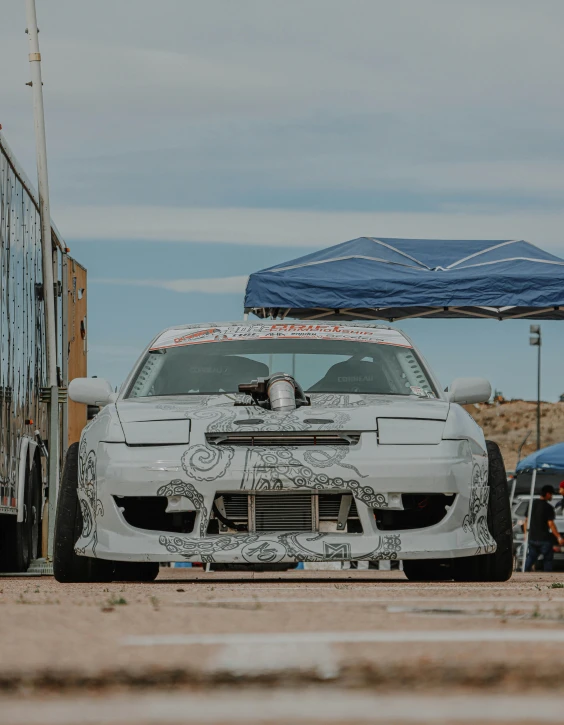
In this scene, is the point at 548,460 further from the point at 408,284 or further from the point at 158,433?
the point at 158,433

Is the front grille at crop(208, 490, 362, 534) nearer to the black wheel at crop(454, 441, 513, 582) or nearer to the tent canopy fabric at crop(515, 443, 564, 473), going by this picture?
the black wheel at crop(454, 441, 513, 582)

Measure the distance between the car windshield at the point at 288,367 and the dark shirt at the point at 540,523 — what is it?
42.0 feet

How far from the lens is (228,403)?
A: 6348 millimetres

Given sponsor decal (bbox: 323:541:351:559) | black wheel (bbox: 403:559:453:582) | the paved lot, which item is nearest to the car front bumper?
sponsor decal (bbox: 323:541:351:559)

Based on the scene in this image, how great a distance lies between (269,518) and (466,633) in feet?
10.8

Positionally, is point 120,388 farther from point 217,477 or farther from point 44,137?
point 44,137

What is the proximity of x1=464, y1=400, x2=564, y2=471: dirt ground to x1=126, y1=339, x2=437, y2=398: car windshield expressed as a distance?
75.9 meters

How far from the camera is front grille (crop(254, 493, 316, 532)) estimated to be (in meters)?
5.89

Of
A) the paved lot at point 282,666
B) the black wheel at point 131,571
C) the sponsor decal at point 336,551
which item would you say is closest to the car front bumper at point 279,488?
the sponsor decal at point 336,551

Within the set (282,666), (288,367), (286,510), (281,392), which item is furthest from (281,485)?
(282,666)

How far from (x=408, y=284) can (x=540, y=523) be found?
8.72 meters

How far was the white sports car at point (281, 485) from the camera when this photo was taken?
5832 millimetres

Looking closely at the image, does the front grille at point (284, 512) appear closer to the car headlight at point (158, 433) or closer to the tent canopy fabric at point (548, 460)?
the car headlight at point (158, 433)

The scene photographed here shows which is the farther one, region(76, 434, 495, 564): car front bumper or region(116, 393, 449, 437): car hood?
region(116, 393, 449, 437): car hood
